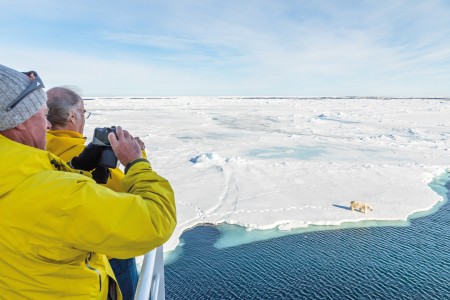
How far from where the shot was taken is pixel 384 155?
694 inches

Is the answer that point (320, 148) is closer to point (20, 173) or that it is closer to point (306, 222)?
point (306, 222)

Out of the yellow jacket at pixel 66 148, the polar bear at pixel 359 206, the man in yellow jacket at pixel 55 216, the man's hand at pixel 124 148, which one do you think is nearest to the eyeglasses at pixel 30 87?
the man in yellow jacket at pixel 55 216

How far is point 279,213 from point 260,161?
5.56m

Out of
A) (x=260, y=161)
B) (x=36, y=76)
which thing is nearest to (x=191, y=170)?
(x=260, y=161)

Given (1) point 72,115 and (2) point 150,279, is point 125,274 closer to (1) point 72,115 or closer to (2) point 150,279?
(2) point 150,279

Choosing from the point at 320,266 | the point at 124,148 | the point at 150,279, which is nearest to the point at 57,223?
the point at 124,148

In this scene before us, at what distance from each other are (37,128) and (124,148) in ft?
0.88

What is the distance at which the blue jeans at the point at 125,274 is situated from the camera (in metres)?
1.64

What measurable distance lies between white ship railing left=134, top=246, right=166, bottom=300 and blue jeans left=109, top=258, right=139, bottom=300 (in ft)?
0.68

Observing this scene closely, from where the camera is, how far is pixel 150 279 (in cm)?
122

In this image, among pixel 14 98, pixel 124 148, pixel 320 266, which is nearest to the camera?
pixel 14 98

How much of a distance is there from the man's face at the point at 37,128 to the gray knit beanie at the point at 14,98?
2cm

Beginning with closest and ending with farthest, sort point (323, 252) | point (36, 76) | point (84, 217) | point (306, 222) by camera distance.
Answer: point (84, 217) → point (36, 76) → point (323, 252) → point (306, 222)

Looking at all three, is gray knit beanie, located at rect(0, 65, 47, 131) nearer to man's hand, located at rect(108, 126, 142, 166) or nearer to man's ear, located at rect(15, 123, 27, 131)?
man's ear, located at rect(15, 123, 27, 131)
